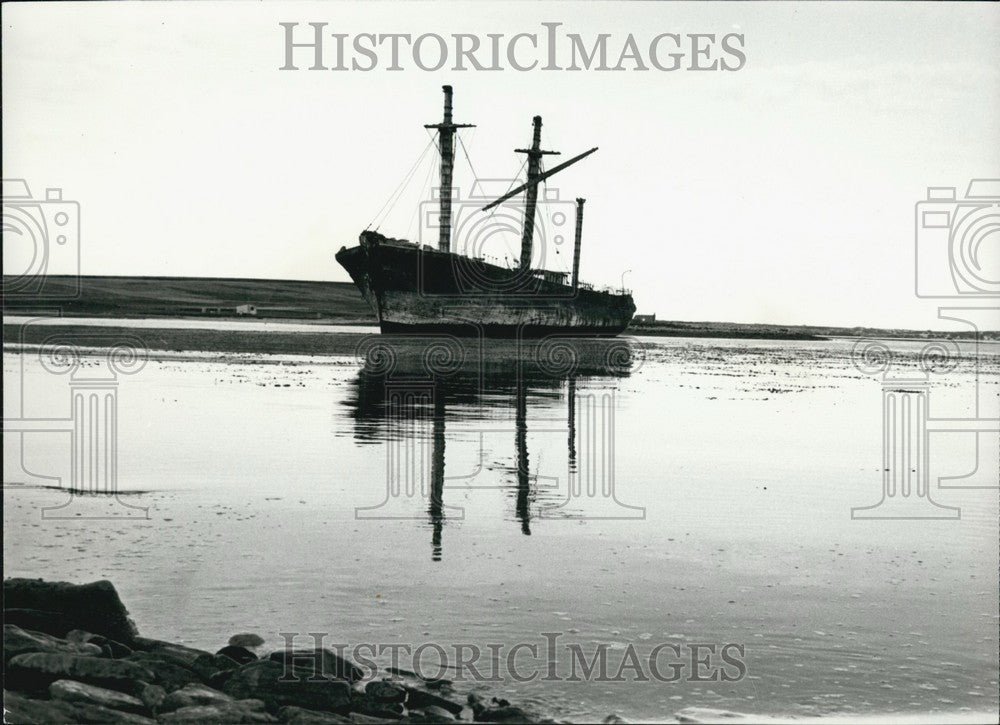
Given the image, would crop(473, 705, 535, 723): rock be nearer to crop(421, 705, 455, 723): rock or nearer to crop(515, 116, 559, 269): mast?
crop(421, 705, 455, 723): rock

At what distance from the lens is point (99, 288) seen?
116500 millimetres

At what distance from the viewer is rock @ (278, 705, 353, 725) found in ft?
19.7

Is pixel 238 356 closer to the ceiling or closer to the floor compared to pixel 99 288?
closer to the floor

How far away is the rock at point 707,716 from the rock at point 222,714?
2.50 m

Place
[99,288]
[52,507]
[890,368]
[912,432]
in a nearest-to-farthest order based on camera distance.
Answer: [52,507] < [912,432] < [890,368] < [99,288]

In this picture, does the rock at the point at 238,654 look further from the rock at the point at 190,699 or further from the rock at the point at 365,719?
the rock at the point at 365,719

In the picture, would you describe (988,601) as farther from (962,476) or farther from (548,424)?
(548,424)

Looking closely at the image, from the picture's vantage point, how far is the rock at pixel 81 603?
718 centimetres

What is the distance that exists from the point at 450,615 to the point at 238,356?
119 ft

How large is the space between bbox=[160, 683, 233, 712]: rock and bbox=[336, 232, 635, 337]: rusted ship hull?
58623 mm

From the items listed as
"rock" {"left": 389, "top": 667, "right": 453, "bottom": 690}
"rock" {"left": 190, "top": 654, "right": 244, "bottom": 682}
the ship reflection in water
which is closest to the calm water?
the ship reflection in water

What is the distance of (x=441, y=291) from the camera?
67.4m

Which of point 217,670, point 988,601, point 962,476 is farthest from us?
point 962,476

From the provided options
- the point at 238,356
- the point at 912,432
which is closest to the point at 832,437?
the point at 912,432
